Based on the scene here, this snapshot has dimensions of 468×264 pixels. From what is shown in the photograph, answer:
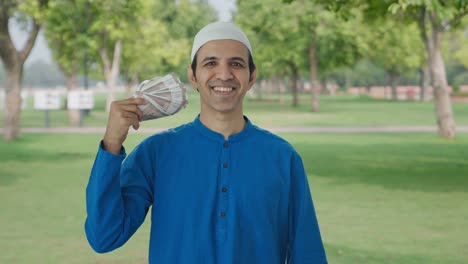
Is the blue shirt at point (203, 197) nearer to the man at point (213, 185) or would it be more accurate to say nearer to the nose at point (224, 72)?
the man at point (213, 185)

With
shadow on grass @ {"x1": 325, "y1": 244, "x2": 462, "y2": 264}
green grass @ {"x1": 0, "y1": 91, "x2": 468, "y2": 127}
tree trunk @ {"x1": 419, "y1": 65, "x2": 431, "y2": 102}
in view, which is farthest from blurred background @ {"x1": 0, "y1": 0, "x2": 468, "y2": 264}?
tree trunk @ {"x1": 419, "y1": 65, "x2": 431, "y2": 102}

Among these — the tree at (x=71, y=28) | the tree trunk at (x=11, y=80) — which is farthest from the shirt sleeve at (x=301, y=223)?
the tree at (x=71, y=28)

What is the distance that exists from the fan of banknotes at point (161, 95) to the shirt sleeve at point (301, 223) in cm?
51

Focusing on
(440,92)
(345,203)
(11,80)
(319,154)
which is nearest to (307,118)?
(440,92)

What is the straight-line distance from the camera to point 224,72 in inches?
121

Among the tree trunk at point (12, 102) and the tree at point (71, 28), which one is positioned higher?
the tree at point (71, 28)

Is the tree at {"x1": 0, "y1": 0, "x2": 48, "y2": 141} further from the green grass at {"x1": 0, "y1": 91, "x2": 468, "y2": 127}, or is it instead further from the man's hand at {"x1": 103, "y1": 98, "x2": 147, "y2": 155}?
the man's hand at {"x1": 103, "y1": 98, "x2": 147, "y2": 155}

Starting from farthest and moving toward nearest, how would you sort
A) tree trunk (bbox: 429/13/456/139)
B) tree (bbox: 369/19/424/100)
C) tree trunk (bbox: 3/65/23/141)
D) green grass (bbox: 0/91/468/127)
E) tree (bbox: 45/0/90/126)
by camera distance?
tree (bbox: 369/19/424/100), tree (bbox: 45/0/90/126), green grass (bbox: 0/91/468/127), tree trunk (bbox: 3/65/23/141), tree trunk (bbox: 429/13/456/139)

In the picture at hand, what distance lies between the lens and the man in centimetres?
301

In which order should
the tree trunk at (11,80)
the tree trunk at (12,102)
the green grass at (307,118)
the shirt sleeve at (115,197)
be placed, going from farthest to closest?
the green grass at (307,118) → the tree trunk at (12,102) → the tree trunk at (11,80) → the shirt sleeve at (115,197)

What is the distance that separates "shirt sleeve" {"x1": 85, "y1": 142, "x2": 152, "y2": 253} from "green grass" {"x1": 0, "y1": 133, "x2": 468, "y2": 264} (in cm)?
523

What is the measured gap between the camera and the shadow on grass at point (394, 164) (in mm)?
14252

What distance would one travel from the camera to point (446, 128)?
944 inches

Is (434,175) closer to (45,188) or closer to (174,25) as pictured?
(45,188)
